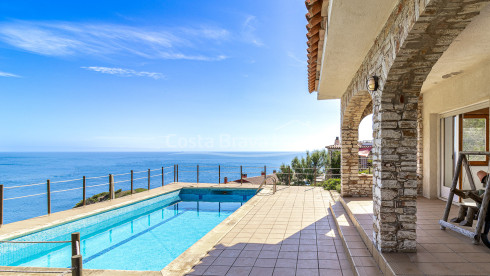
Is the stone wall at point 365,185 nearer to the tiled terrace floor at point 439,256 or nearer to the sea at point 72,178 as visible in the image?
the tiled terrace floor at point 439,256

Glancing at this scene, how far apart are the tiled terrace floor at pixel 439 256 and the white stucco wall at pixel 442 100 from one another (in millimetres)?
2211

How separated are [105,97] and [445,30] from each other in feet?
112

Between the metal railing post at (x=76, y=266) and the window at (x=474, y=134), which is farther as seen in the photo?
the window at (x=474, y=134)

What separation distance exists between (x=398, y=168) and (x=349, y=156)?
13.6ft

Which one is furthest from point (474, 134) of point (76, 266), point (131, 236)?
point (131, 236)

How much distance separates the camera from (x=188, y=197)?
9.71 metres

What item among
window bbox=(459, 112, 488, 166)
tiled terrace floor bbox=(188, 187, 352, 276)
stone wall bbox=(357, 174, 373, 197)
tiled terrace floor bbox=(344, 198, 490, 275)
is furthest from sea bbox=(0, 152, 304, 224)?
window bbox=(459, 112, 488, 166)

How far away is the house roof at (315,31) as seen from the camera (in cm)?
288

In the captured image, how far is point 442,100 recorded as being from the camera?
550 cm

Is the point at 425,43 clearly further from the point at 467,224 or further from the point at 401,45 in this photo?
the point at 467,224

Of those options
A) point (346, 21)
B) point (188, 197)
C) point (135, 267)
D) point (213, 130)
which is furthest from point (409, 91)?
point (213, 130)

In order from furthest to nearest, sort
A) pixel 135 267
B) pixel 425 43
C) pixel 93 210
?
pixel 93 210 < pixel 135 267 < pixel 425 43

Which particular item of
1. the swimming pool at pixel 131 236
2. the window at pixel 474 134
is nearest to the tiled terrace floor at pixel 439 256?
the window at pixel 474 134

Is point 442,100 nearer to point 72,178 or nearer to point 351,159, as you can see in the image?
point 351,159
